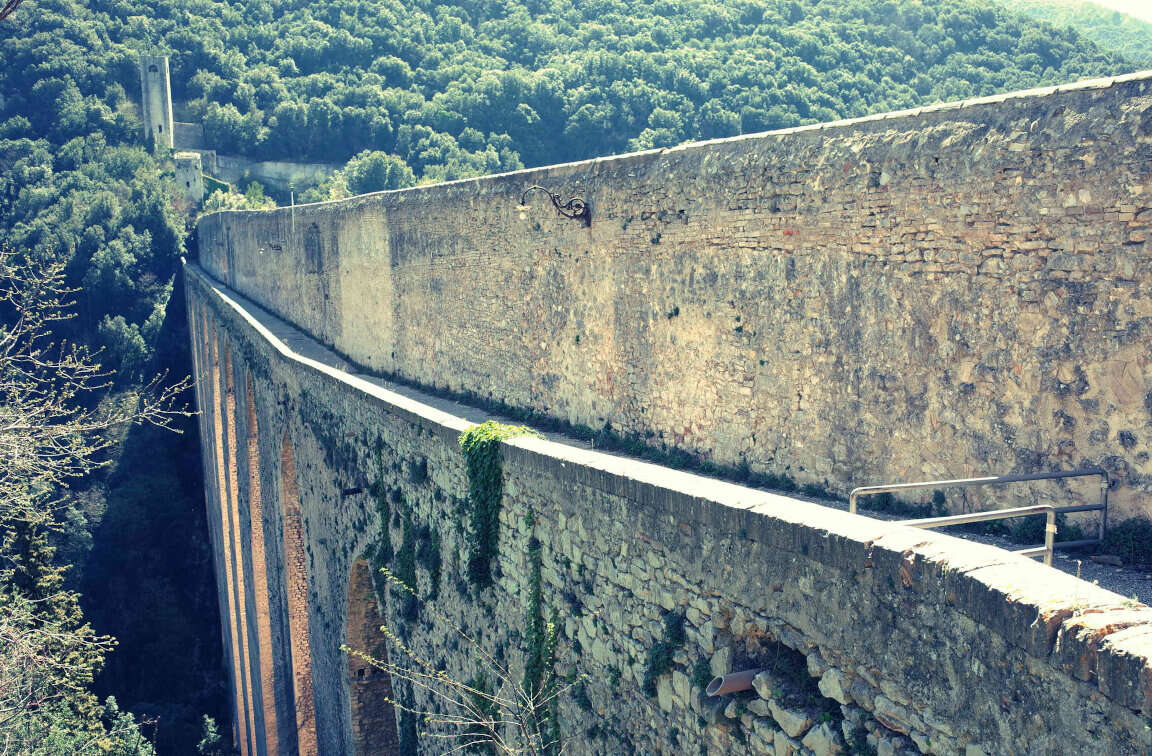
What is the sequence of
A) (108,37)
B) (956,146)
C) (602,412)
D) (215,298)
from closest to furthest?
(956,146), (602,412), (215,298), (108,37)

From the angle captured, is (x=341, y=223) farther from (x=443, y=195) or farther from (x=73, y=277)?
(x=73, y=277)

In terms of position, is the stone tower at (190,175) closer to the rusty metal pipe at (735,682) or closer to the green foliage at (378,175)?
the green foliage at (378,175)

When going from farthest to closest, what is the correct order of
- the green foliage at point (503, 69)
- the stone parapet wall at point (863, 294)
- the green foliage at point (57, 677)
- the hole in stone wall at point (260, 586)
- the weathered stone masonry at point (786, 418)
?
the green foliage at point (503, 69), the hole in stone wall at point (260, 586), the green foliage at point (57, 677), the stone parapet wall at point (863, 294), the weathered stone masonry at point (786, 418)

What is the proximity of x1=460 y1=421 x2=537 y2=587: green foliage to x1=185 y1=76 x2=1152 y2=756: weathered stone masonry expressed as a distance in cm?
15

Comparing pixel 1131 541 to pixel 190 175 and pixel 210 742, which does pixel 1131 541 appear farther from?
pixel 190 175

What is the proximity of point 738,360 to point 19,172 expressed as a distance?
152ft

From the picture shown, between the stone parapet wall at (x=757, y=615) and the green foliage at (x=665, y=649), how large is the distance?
0.07 ft

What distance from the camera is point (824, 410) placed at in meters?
6.42

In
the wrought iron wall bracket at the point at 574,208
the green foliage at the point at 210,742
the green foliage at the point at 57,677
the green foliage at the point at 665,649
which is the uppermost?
the wrought iron wall bracket at the point at 574,208

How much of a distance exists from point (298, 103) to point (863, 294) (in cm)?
5647

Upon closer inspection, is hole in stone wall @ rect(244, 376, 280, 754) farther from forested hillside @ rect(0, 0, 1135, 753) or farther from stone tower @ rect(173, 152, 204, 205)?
stone tower @ rect(173, 152, 204, 205)

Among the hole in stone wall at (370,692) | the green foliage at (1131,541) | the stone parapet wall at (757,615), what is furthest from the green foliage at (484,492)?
the hole in stone wall at (370,692)

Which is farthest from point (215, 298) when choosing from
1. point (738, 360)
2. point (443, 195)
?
point (738, 360)

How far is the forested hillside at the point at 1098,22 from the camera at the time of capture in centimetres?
5644
